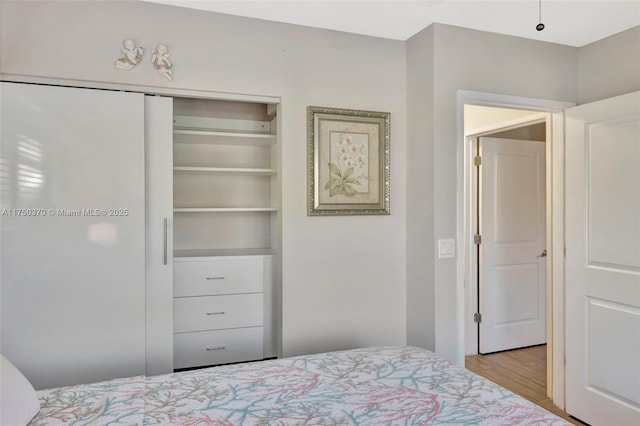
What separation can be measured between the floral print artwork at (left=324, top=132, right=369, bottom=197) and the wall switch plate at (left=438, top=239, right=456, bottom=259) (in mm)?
594

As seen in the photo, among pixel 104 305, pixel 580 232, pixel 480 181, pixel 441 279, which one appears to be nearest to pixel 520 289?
pixel 480 181

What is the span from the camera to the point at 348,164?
2809 mm

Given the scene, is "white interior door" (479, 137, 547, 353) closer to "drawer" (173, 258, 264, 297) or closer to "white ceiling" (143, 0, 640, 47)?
"white ceiling" (143, 0, 640, 47)

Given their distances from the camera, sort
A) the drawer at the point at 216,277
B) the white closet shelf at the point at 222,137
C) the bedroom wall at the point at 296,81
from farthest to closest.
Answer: the white closet shelf at the point at 222,137 < the drawer at the point at 216,277 < the bedroom wall at the point at 296,81

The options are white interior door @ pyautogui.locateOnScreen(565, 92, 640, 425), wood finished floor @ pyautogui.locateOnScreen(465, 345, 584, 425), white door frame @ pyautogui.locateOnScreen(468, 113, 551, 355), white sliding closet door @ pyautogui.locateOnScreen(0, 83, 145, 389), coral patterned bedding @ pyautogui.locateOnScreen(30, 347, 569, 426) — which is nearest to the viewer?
coral patterned bedding @ pyautogui.locateOnScreen(30, 347, 569, 426)

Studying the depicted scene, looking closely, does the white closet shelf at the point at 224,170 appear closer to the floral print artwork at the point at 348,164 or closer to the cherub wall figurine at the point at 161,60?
the floral print artwork at the point at 348,164

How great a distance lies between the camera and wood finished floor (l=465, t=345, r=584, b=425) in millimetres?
3010

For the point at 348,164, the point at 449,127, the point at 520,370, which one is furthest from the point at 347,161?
the point at 520,370

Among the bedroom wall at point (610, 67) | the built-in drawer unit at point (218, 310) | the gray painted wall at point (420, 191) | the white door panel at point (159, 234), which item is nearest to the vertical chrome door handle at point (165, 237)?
the white door panel at point (159, 234)

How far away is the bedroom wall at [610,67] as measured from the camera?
2.59m

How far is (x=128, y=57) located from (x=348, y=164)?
143cm

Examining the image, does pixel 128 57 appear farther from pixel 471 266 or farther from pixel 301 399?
pixel 471 266

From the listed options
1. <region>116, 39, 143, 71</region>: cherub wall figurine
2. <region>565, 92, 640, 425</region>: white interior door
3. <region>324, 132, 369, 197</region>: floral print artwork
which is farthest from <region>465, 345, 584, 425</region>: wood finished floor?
<region>116, 39, 143, 71</region>: cherub wall figurine

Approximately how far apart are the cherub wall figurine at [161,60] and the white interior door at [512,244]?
266cm
